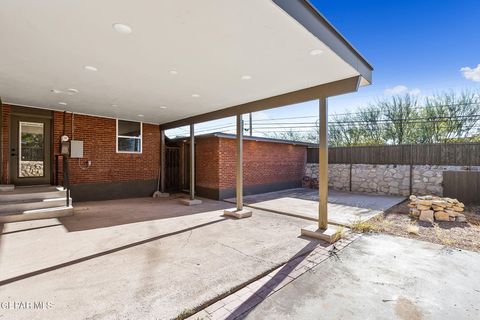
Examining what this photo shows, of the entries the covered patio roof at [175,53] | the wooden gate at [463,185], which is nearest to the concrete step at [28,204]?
the covered patio roof at [175,53]

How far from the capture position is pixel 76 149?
730 centimetres

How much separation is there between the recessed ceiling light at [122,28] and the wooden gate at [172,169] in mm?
7704

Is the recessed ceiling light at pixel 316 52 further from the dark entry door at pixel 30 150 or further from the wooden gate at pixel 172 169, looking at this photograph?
the wooden gate at pixel 172 169

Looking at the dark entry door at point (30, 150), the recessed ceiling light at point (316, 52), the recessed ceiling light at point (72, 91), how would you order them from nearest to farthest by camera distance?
Answer: 1. the recessed ceiling light at point (316, 52)
2. the recessed ceiling light at point (72, 91)
3. the dark entry door at point (30, 150)

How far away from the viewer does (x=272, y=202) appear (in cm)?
795

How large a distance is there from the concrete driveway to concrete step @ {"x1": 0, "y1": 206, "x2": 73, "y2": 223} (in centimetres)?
566

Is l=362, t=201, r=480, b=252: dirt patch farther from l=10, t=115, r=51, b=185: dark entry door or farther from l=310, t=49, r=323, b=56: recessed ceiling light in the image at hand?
l=10, t=115, r=51, b=185: dark entry door

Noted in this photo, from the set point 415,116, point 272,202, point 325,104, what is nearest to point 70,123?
point 272,202

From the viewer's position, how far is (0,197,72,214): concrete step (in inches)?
212

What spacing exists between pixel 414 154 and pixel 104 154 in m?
11.3

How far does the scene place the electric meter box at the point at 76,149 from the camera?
23.7ft

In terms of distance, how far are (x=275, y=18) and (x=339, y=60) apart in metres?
1.43

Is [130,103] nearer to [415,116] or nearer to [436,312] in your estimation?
[436,312]

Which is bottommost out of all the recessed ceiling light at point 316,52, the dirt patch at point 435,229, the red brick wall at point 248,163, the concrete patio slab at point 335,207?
the dirt patch at point 435,229
